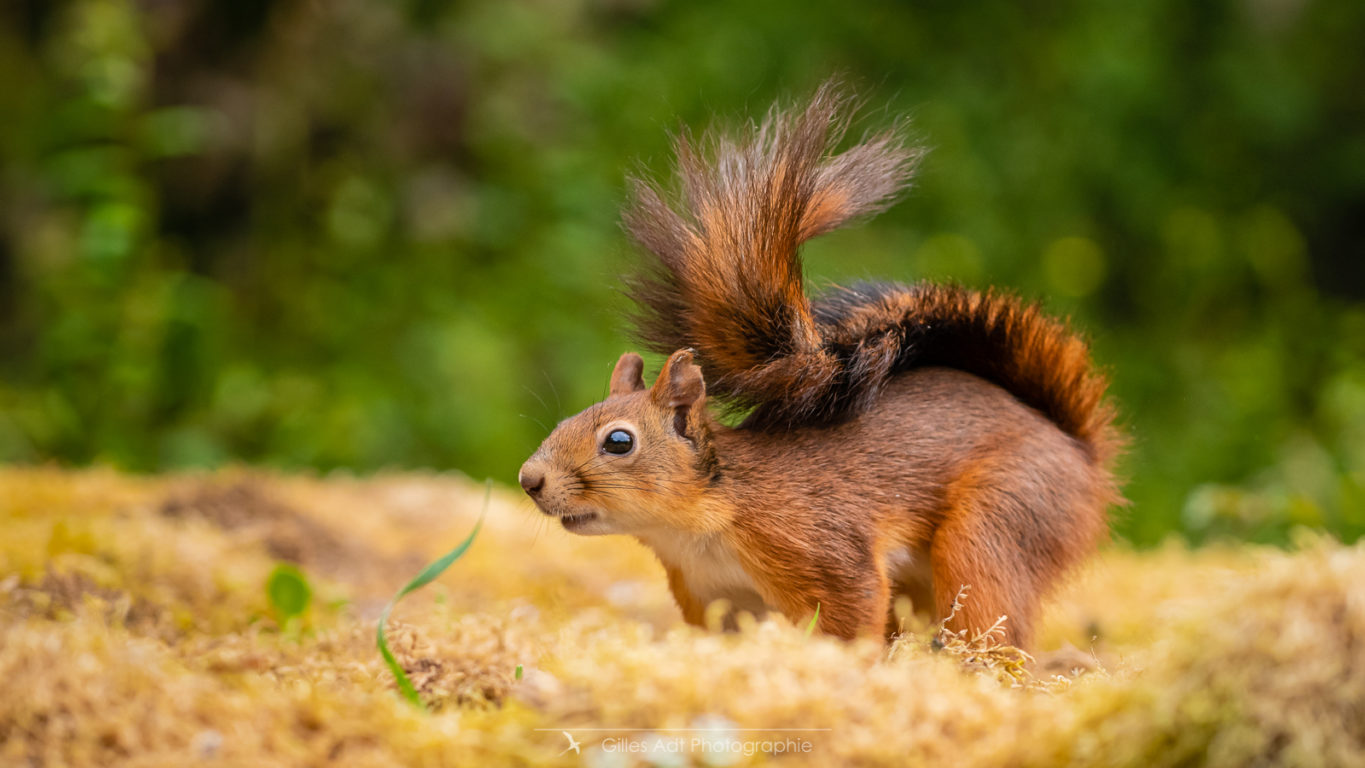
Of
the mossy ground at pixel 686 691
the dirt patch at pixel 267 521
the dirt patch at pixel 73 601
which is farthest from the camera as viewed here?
the dirt patch at pixel 267 521

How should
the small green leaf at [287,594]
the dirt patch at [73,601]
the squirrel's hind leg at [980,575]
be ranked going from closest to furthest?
1. the squirrel's hind leg at [980,575]
2. the dirt patch at [73,601]
3. the small green leaf at [287,594]

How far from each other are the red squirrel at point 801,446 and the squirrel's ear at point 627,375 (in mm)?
63

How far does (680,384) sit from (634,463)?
0.59ft

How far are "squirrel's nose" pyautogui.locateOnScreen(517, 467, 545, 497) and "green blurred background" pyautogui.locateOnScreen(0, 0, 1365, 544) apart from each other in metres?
2.86

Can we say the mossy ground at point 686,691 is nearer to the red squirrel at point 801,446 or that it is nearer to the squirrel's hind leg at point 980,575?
the squirrel's hind leg at point 980,575

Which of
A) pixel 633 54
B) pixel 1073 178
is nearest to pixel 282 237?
pixel 633 54

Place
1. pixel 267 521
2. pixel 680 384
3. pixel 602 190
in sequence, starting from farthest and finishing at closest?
pixel 602 190 → pixel 267 521 → pixel 680 384

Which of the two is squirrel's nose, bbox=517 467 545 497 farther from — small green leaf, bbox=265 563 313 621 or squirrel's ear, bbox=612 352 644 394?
small green leaf, bbox=265 563 313 621

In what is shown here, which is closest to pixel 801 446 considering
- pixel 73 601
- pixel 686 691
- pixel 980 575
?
pixel 980 575

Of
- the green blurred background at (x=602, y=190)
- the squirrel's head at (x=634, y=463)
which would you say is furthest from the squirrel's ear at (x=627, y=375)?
Answer: the green blurred background at (x=602, y=190)

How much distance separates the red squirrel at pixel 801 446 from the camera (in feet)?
6.71

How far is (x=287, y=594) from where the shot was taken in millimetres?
2340

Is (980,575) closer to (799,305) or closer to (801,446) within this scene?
(801,446)

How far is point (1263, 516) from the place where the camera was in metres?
3.28
